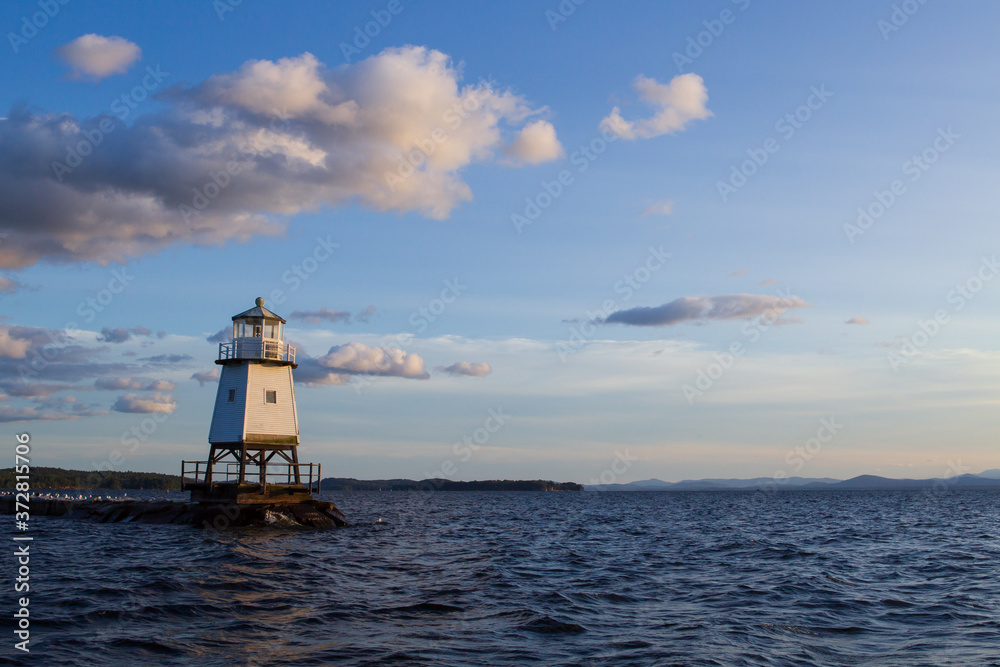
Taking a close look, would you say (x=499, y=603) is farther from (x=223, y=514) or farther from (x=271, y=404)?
(x=271, y=404)

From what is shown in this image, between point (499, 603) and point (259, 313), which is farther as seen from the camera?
point (259, 313)

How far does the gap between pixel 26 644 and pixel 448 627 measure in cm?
817

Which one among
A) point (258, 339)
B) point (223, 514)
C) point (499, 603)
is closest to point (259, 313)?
point (258, 339)

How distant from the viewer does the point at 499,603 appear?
1997 centimetres

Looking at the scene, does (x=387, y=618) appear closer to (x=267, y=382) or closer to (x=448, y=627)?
(x=448, y=627)

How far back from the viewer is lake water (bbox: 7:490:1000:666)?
1478 centimetres

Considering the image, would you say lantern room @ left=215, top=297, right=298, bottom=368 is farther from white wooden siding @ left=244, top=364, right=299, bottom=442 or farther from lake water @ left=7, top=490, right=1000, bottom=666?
lake water @ left=7, top=490, right=1000, bottom=666

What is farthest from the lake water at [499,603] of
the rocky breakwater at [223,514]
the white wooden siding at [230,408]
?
the white wooden siding at [230,408]

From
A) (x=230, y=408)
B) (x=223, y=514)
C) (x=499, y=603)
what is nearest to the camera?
(x=499, y=603)

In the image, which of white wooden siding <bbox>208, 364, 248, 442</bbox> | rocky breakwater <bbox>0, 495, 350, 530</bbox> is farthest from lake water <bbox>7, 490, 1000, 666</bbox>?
white wooden siding <bbox>208, 364, 248, 442</bbox>

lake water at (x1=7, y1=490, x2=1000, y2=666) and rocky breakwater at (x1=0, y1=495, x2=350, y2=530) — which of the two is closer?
lake water at (x1=7, y1=490, x2=1000, y2=666)

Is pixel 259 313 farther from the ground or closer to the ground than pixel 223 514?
farther from the ground

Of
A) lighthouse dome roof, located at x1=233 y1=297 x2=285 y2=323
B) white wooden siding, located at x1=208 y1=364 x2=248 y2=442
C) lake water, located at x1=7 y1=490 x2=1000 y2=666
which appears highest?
lighthouse dome roof, located at x1=233 y1=297 x2=285 y2=323

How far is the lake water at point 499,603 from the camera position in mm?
14781
